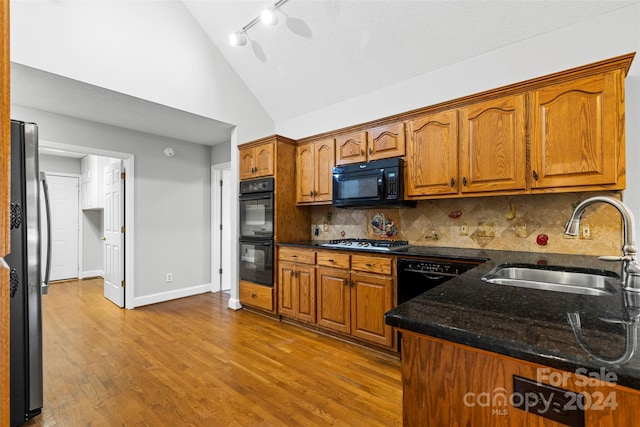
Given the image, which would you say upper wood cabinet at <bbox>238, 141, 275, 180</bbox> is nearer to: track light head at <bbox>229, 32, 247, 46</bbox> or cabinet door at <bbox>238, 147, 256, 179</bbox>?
cabinet door at <bbox>238, 147, 256, 179</bbox>

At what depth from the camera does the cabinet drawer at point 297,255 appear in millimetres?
3098

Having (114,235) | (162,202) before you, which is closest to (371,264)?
(162,202)

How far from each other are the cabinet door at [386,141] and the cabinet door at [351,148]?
65mm

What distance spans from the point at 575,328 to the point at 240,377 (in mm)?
2173

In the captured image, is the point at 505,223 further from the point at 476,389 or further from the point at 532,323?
the point at 476,389

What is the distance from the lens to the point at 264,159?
11.8ft

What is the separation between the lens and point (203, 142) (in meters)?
4.67

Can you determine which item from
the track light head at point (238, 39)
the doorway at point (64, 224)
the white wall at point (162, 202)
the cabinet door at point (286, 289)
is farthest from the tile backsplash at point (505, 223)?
the doorway at point (64, 224)

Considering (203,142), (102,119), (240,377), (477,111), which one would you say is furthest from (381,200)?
(102,119)

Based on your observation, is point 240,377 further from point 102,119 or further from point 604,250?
point 102,119

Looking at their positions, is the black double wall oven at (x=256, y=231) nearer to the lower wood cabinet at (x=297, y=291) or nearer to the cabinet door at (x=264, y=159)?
the cabinet door at (x=264, y=159)

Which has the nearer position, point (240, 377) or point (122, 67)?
point (240, 377)

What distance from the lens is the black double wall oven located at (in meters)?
3.53

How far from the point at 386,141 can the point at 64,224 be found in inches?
254
